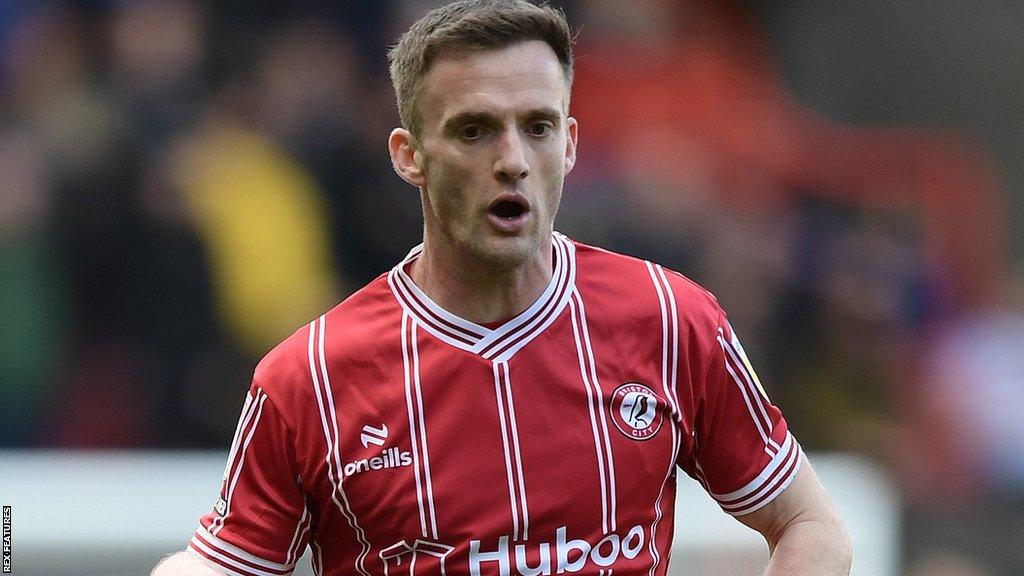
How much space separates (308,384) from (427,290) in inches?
14.2

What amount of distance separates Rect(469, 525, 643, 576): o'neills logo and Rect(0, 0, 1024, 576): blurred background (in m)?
3.80

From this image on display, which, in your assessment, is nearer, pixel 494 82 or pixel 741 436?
pixel 494 82

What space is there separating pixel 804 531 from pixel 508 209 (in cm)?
97

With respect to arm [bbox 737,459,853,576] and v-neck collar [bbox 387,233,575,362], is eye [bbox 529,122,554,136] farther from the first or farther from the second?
arm [bbox 737,459,853,576]

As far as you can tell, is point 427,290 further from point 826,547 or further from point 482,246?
point 826,547

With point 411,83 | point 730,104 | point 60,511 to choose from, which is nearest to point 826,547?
point 411,83

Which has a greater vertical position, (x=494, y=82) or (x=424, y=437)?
(x=494, y=82)

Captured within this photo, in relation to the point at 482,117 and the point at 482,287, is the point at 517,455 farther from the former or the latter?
the point at 482,117

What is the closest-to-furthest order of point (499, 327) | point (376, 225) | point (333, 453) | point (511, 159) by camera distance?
point (511, 159) → point (333, 453) → point (499, 327) → point (376, 225)

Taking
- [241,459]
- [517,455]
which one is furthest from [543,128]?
[241,459]

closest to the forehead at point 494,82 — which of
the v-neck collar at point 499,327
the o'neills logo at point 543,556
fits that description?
the v-neck collar at point 499,327

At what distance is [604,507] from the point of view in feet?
11.2

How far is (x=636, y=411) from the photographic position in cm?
345

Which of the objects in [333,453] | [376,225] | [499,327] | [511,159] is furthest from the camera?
[376,225]
